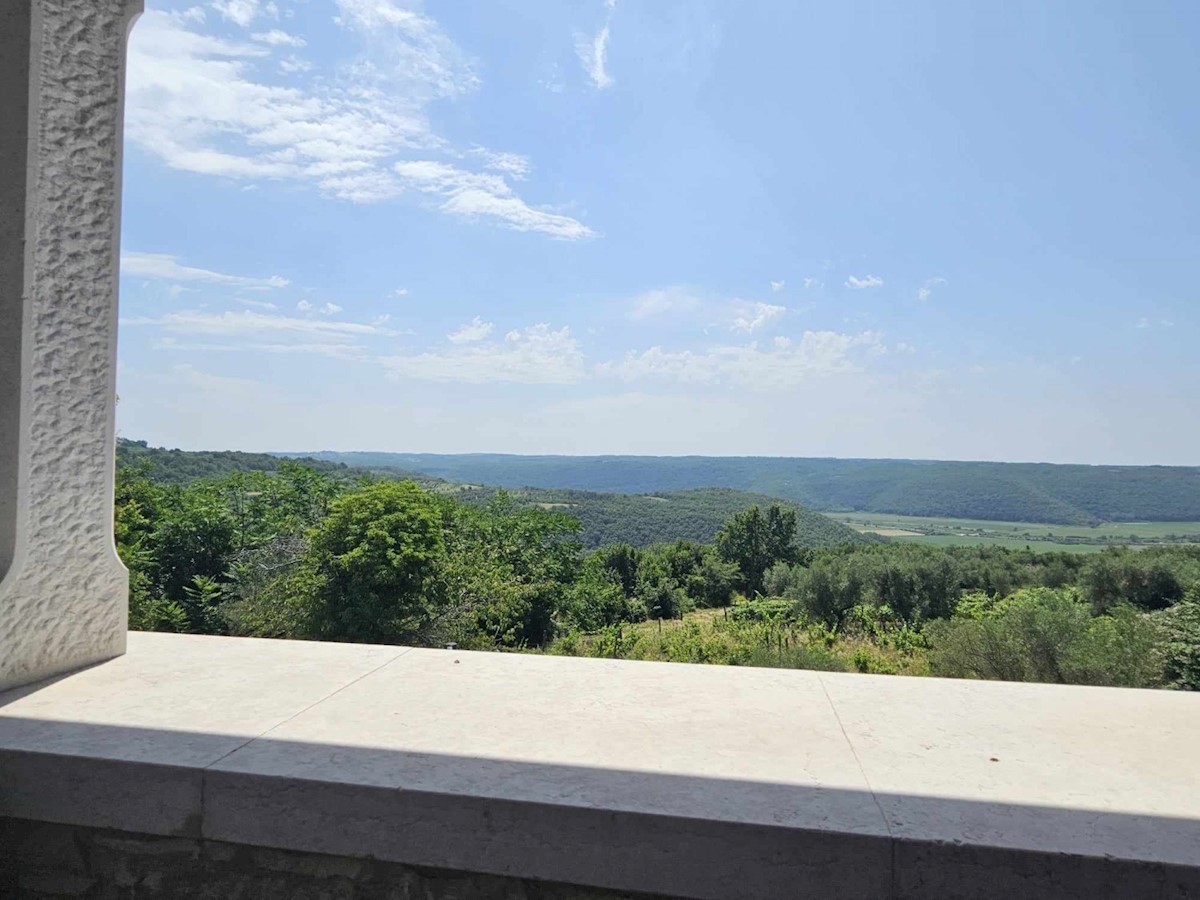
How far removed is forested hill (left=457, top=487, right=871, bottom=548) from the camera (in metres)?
12.3

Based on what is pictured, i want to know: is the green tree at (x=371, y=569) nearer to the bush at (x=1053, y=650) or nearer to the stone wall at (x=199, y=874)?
the stone wall at (x=199, y=874)

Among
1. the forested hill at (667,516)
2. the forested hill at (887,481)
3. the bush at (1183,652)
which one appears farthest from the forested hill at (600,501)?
the bush at (1183,652)

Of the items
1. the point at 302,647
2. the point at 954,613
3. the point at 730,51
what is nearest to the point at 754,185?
the point at 730,51

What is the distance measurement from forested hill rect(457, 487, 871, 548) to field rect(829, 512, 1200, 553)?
1365 mm

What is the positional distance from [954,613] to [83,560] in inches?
327

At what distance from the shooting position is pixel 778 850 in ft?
4.41

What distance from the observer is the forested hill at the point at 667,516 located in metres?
12.3

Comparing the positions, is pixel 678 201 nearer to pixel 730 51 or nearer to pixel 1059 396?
pixel 730 51

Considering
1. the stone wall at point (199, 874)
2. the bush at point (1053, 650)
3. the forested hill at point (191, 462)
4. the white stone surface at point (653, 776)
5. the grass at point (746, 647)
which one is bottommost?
the grass at point (746, 647)

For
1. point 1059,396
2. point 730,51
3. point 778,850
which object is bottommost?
point 778,850

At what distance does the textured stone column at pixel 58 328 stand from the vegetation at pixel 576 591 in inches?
134

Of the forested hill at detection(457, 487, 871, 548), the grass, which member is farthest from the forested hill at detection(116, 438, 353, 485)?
the grass

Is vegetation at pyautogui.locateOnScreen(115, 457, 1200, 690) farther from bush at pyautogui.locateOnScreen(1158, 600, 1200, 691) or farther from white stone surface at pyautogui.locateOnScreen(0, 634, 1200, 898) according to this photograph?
white stone surface at pyautogui.locateOnScreen(0, 634, 1200, 898)

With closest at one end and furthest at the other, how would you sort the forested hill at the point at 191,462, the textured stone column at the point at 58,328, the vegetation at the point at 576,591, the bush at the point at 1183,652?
the textured stone column at the point at 58,328
the bush at the point at 1183,652
the vegetation at the point at 576,591
the forested hill at the point at 191,462
